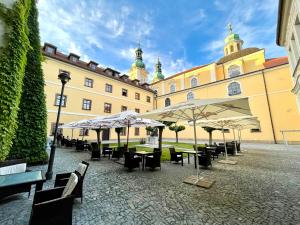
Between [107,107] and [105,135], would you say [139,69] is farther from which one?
[105,135]

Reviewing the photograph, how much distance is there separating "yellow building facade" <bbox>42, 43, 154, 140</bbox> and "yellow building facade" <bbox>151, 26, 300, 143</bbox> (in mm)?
9636

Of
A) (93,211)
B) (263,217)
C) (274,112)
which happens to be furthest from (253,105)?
(93,211)

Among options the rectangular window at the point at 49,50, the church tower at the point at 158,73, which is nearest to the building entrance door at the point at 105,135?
the rectangular window at the point at 49,50

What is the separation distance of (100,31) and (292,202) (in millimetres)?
15079

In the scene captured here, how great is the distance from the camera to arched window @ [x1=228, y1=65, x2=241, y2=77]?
82.4 feet

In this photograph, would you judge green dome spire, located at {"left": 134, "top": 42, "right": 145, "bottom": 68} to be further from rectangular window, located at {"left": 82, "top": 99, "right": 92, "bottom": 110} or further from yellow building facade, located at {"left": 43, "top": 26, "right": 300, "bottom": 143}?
rectangular window, located at {"left": 82, "top": 99, "right": 92, "bottom": 110}

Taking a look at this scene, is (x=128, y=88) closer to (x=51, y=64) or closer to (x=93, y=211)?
(x=51, y=64)

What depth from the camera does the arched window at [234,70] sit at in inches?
988

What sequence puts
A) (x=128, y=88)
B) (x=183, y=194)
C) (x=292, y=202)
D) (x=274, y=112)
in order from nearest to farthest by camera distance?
(x=292, y=202) < (x=183, y=194) < (x=274, y=112) < (x=128, y=88)

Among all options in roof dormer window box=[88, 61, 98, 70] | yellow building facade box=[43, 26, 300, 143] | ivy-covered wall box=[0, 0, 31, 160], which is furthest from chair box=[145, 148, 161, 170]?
roof dormer window box=[88, 61, 98, 70]

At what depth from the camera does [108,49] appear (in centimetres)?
1627

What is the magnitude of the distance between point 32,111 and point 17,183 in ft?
17.9

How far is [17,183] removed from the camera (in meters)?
3.09

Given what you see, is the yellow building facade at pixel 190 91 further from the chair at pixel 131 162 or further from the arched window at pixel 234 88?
the chair at pixel 131 162
